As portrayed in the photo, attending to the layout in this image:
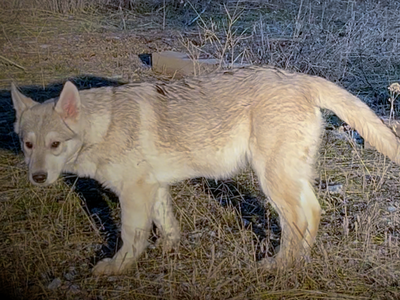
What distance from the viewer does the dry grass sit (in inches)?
147

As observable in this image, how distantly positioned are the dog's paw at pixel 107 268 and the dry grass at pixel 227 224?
0.21ft

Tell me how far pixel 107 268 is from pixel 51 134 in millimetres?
1038

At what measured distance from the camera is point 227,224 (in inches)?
180

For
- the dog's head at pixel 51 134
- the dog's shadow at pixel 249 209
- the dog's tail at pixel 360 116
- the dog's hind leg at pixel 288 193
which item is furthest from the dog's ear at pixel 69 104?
the dog's tail at pixel 360 116

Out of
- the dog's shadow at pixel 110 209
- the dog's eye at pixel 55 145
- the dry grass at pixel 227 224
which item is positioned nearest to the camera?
the dry grass at pixel 227 224

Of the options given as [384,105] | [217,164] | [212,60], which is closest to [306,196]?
[217,164]

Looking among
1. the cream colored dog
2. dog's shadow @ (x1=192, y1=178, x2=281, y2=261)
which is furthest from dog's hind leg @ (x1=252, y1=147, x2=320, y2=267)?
dog's shadow @ (x1=192, y1=178, x2=281, y2=261)

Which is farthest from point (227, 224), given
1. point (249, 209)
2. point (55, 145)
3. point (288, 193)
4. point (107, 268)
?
point (55, 145)

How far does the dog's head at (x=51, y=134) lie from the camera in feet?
12.6

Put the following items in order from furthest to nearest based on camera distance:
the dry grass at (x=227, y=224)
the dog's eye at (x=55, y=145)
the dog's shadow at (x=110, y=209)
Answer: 1. the dog's shadow at (x=110, y=209)
2. the dog's eye at (x=55, y=145)
3. the dry grass at (x=227, y=224)

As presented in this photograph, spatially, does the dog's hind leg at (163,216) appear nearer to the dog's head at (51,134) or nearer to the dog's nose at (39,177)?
the dog's head at (51,134)

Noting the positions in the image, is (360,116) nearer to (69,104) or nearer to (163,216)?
(163,216)

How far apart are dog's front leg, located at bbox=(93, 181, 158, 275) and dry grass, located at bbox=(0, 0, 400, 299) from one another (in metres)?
0.13

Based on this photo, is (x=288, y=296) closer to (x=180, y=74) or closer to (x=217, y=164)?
(x=217, y=164)
